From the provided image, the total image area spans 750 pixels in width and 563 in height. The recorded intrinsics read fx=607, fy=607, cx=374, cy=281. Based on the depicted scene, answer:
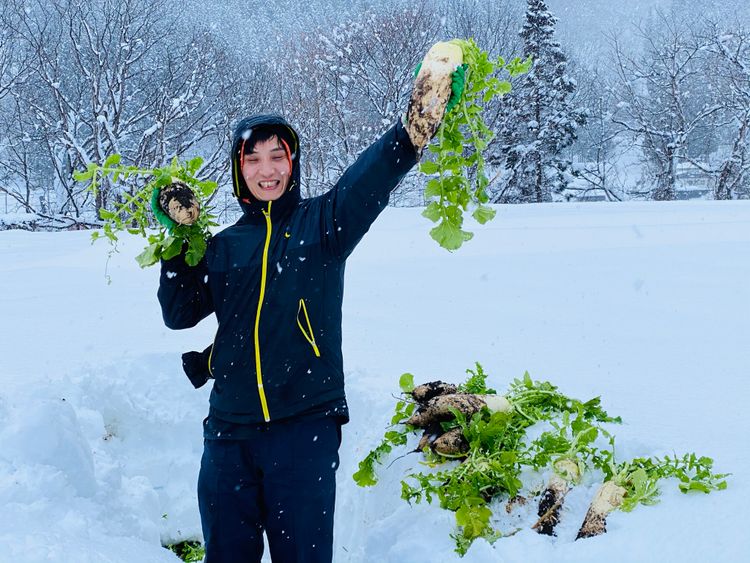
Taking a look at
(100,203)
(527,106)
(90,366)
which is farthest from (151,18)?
(90,366)

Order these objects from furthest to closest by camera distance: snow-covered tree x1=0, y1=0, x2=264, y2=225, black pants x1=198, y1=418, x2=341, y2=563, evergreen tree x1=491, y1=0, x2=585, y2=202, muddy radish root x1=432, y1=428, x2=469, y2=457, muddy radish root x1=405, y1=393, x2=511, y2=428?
evergreen tree x1=491, y1=0, x2=585, y2=202 < snow-covered tree x1=0, y1=0, x2=264, y2=225 < muddy radish root x1=405, y1=393, x2=511, y2=428 < muddy radish root x1=432, y1=428, x2=469, y2=457 < black pants x1=198, y1=418, x2=341, y2=563

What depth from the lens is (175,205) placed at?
2.20 m

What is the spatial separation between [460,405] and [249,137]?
1.55m

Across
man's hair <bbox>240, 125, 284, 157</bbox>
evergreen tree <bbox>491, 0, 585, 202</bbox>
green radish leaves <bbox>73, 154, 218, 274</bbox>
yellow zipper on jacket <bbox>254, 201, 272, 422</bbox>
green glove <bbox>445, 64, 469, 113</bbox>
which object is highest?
evergreen tree <bbox>491, 0, 585, 202</bbox>

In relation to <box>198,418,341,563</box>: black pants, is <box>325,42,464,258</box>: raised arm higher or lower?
higher

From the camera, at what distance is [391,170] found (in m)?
1.86

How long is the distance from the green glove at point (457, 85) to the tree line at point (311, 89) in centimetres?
1859

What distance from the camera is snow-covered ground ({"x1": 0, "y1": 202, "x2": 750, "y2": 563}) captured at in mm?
2283

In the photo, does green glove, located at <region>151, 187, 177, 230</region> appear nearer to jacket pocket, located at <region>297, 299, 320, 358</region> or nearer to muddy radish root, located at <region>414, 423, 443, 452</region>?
jacket pocket, located at <region>297, 299, 320, 358</region>

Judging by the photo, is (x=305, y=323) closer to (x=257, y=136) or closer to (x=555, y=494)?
(x=257, y=136)

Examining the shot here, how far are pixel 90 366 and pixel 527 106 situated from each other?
77.9 feet

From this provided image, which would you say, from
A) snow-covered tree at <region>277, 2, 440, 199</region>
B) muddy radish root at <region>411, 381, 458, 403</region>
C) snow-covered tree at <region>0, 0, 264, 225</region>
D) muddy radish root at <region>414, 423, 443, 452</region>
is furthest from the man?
snow-covered tree at <region>277, 2, 440, 199</region>

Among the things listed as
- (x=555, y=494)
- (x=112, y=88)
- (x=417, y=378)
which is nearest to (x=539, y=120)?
(x=112, y=88)

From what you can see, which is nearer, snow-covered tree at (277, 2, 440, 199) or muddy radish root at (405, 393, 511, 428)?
muddy radish root at (405, 393, 511, 428)
